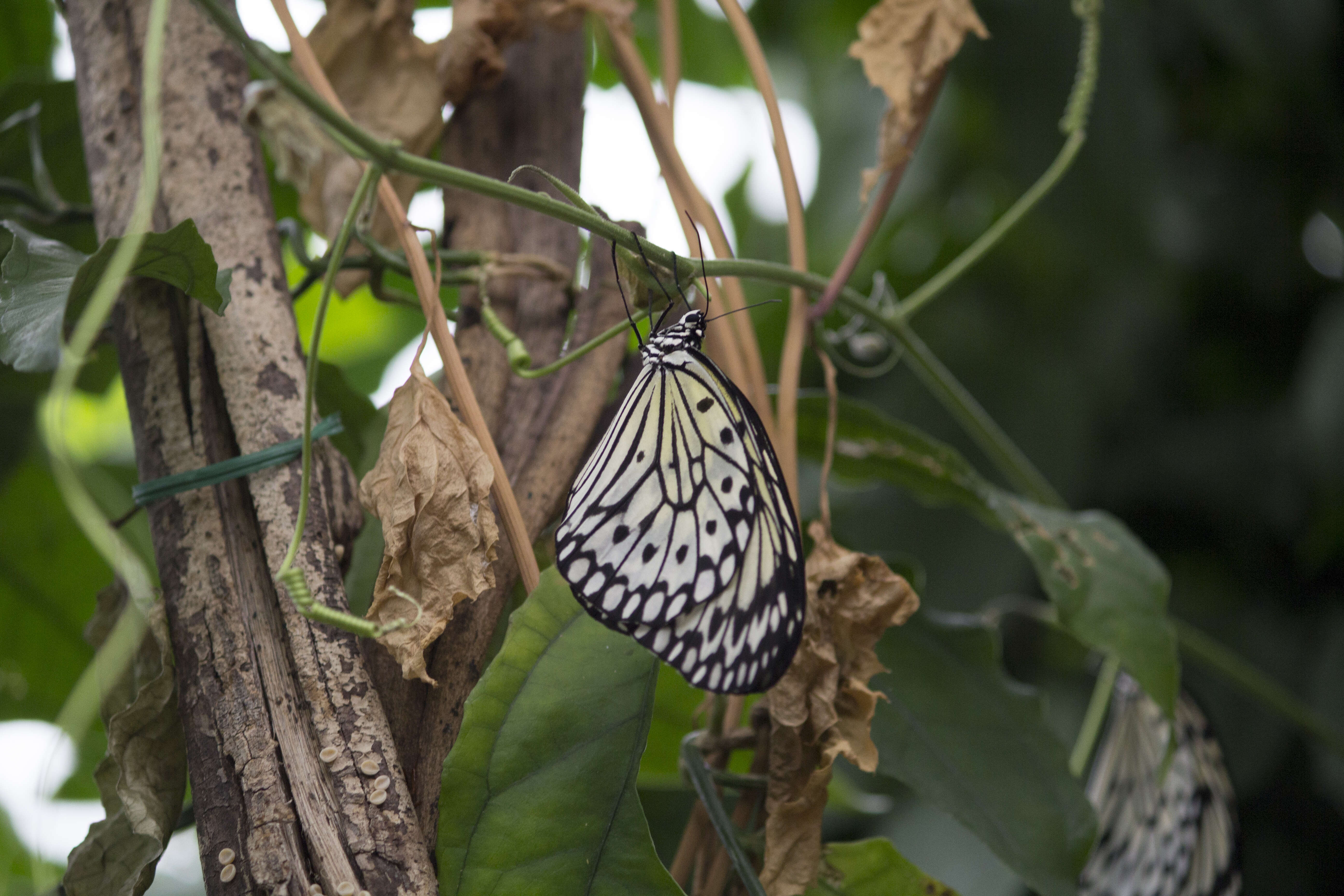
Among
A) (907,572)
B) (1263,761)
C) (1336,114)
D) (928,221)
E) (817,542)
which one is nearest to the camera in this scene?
(817,542)

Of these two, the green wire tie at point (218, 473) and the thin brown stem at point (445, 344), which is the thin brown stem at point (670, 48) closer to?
the thin brown stem at point (445, 344)

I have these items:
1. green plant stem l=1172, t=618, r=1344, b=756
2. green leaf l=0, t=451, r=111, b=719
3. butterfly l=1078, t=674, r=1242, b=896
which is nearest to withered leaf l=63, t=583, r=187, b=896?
green leaf l=0, t=451, r=111, b=719

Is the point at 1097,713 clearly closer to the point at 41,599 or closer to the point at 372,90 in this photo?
the point at 372,90

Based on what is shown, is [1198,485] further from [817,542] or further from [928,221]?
[817,542]

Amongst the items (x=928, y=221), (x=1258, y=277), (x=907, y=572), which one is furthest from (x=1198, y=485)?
(x=907, y=572)

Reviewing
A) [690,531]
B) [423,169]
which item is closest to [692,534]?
[690,531]

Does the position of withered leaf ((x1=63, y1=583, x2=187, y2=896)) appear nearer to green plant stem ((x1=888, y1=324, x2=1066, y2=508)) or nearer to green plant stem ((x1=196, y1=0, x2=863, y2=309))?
green plant stem ((x1=196, y1=0, x2=863, y2=309))
